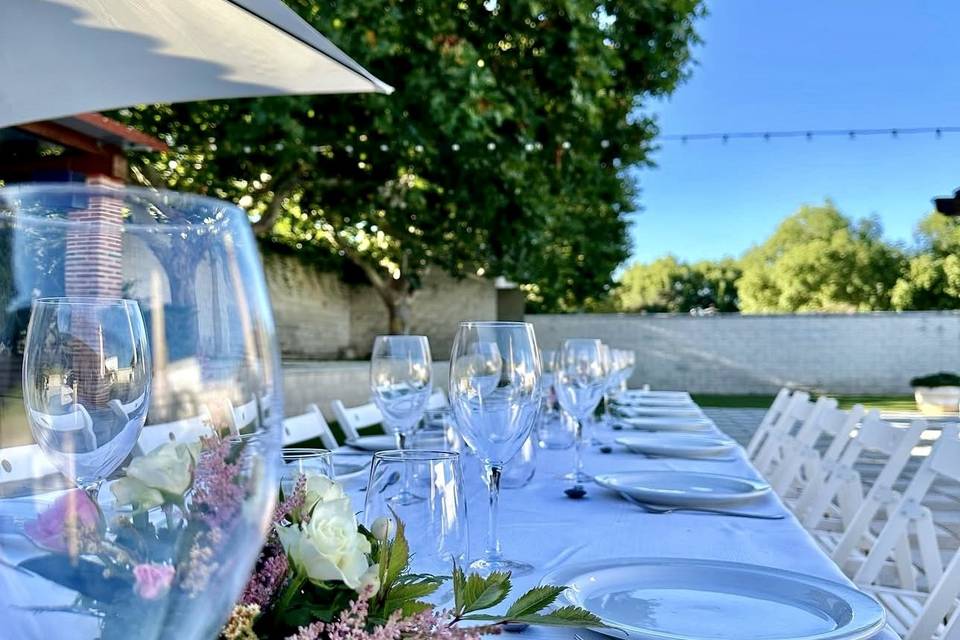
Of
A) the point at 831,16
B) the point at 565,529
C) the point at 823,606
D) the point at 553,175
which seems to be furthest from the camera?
the point at 831,16

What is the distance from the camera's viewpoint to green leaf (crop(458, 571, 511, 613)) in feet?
1.83

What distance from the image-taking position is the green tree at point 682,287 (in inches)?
2088

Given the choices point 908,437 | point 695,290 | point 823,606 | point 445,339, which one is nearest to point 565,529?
point 823,606

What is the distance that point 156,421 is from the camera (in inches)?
12.8

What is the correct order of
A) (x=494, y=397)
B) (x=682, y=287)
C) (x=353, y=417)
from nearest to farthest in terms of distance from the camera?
(x=494, y=397), (x=353, y=417), (x=682, y=287)

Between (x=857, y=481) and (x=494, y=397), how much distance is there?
2.16m

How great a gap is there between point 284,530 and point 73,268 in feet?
0.92

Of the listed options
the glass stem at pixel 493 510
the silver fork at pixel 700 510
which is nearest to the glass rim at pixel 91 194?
the glass stem at pixel 493 510

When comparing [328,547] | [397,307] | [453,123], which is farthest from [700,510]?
[397,307]

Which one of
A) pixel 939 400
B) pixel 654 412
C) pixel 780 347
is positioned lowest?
pixel 939 400

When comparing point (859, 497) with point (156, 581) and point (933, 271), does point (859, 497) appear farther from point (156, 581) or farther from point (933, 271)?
point (933, 271)

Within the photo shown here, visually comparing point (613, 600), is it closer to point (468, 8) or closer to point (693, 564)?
point (693, 564)

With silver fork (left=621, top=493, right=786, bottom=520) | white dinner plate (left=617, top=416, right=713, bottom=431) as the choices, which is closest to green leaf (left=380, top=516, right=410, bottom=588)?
silver fork (left=621, top=493, right=786, bottom=520)

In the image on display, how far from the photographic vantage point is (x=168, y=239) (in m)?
0.30
